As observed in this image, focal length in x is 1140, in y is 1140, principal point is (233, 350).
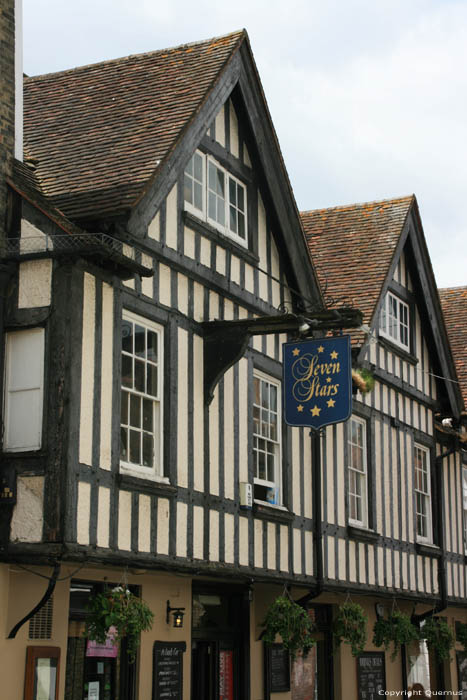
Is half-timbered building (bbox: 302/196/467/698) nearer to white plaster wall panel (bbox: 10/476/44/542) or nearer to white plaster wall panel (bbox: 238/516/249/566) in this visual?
white plaster wall panel (bbox: 238/516/249/566)

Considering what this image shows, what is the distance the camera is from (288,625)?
43.8ft

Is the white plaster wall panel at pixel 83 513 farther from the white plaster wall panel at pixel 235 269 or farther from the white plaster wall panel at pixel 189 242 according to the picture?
the white plaster wall panel at pixel 235 269

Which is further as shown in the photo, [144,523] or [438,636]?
[438,636]

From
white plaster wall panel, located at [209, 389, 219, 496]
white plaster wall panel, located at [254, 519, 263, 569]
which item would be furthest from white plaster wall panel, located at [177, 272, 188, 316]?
white plaster wall panel, located at [254, 519, 263, 569]

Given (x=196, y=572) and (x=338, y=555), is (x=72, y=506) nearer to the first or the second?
(x=196, y=572)

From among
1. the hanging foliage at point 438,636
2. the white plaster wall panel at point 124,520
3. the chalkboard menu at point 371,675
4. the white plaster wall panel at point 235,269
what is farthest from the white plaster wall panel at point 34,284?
the hanging foliage at point 438,636

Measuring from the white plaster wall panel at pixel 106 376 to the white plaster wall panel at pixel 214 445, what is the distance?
2.09 m

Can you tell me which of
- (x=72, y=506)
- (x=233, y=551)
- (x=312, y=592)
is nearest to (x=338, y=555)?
(x=312, y=592)

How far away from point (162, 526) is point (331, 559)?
4.44 meters

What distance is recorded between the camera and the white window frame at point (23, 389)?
10.1 metres

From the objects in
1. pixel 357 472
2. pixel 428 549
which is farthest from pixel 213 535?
pixel 428 549

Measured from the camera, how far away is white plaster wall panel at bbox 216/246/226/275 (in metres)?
13.4

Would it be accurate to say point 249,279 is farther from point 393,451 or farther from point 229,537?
point 393,451

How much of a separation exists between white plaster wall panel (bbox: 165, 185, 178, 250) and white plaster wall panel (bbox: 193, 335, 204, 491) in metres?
1.09
